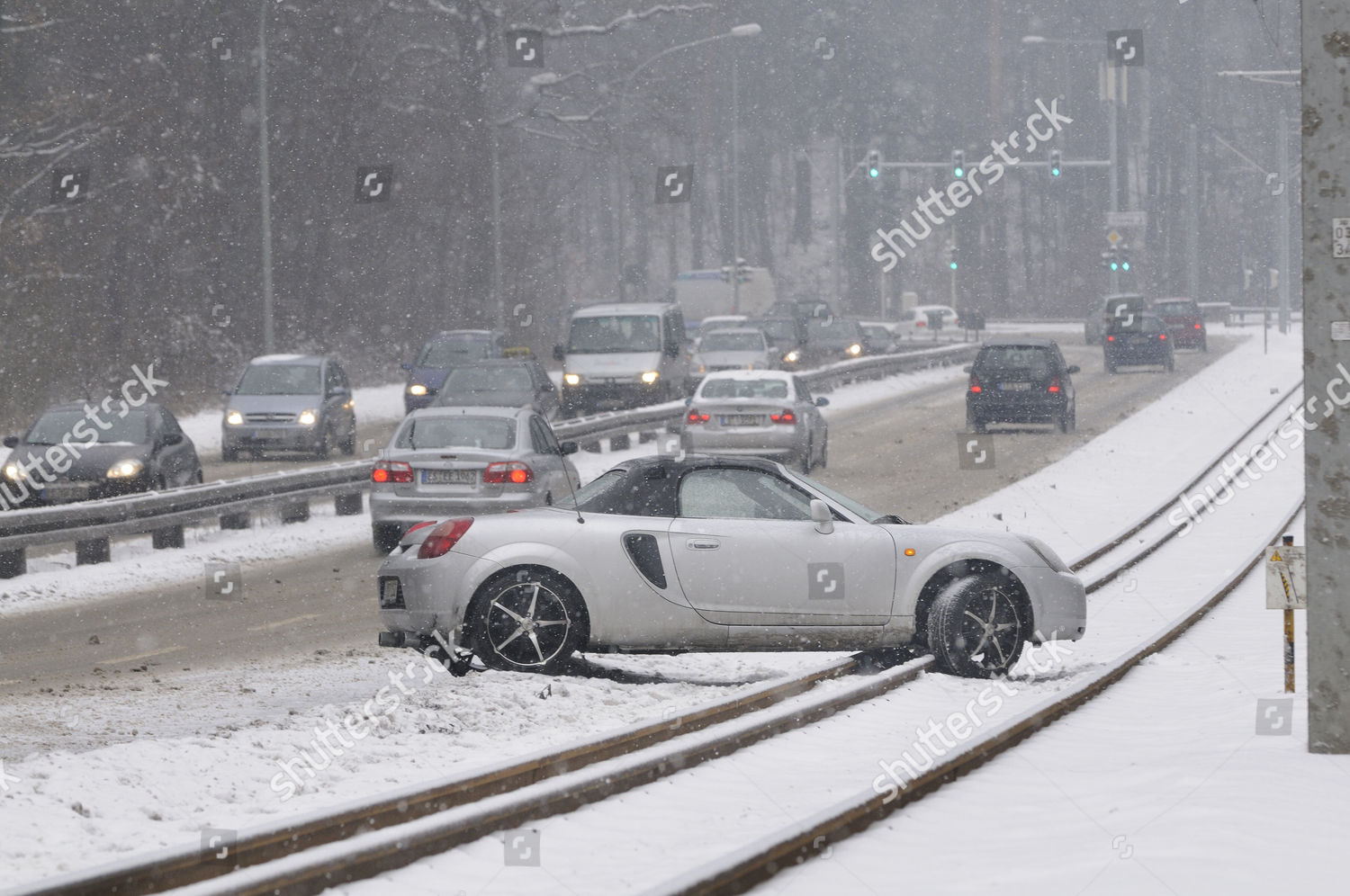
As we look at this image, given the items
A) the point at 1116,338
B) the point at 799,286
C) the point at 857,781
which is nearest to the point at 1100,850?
the point at 857,781

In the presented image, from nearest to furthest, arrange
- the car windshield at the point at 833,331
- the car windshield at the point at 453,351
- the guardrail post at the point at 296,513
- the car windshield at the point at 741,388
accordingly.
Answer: the guardrail post at the point at 296,513 → the car windshield at the point at 741,388 → the car windshield at the point at 453,351 → the car windshield at the point at 833,331

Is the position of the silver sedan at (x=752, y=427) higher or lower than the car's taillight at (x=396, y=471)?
lower

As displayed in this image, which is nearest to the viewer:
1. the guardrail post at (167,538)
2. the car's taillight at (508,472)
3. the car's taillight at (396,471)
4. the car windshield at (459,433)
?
the car's taillight at (508,472)

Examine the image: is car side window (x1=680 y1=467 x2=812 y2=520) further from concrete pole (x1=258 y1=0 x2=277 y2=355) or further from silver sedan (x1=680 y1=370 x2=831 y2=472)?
concrete pole (x1=258 y1=0 x2=277 y2=355)

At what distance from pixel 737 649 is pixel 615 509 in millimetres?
1087

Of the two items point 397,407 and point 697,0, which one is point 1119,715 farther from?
point 697,0

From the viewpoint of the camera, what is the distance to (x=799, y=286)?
101 meters

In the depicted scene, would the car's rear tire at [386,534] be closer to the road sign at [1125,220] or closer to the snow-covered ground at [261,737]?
the snow-covered ground at [261,737]

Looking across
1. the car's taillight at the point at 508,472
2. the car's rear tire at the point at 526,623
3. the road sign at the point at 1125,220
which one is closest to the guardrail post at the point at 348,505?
the car's taillight at the point at 508,472

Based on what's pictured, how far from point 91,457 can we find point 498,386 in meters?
9.76

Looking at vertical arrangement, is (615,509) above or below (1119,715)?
above

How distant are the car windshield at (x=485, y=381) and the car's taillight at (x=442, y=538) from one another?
59.8 ft

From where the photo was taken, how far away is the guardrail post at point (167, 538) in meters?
19.4

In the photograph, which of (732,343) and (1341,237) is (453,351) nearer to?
(732,343)
